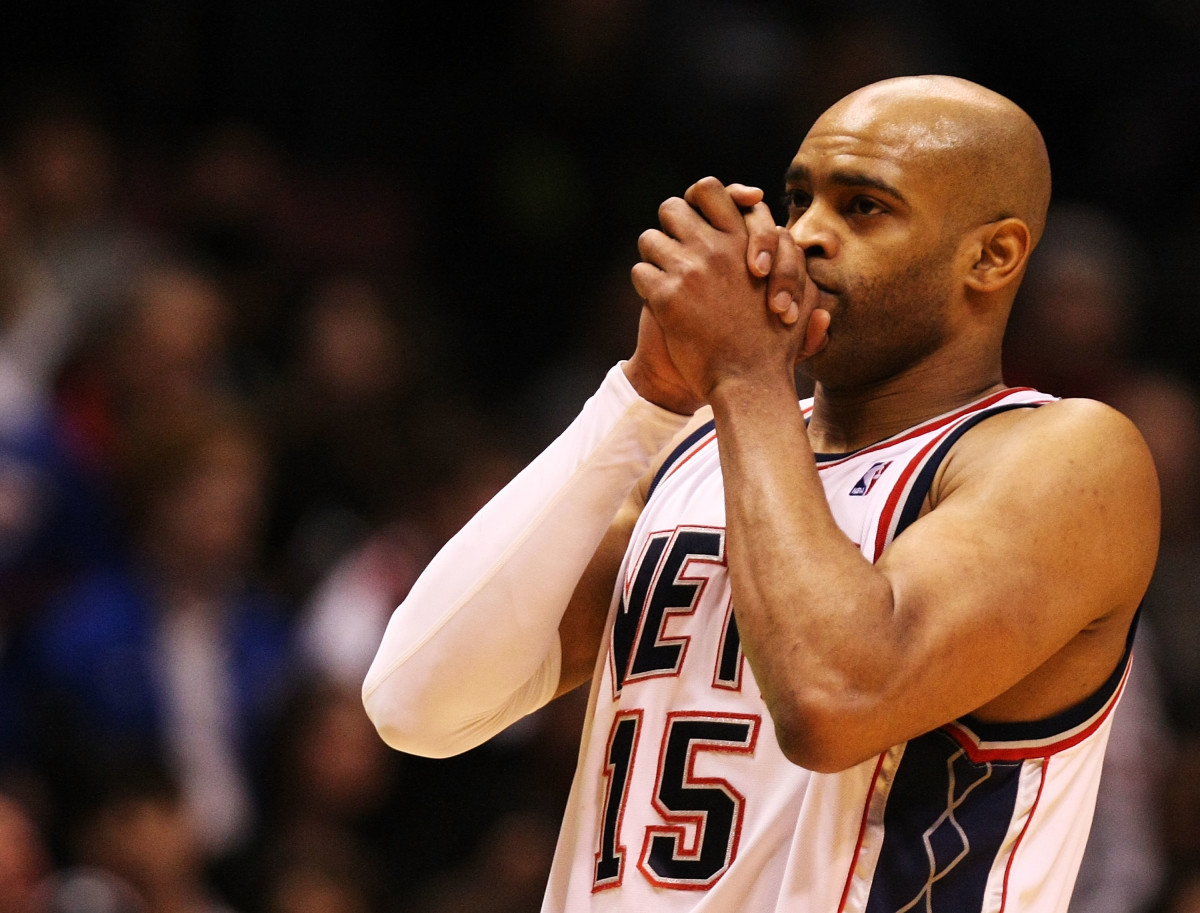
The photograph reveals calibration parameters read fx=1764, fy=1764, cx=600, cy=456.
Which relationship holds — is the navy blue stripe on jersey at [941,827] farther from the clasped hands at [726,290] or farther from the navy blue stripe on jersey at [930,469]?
the clasped hands at [726,290]

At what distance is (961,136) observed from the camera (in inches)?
117

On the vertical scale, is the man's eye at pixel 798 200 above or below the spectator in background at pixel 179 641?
above

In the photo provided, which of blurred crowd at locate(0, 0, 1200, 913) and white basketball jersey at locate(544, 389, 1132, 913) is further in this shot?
blurred crowd at locate(0, 0, 1200, 913)

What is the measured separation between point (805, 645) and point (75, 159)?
5.58m

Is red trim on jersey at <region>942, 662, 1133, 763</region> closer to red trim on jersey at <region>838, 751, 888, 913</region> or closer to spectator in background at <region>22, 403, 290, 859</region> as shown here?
red trim on jersey at <region>838, 751, 888, 913</region>

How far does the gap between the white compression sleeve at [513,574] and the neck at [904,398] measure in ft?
1.18

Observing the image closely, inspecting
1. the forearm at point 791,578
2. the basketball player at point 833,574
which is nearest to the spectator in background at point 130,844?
the basketball player at point 833,574

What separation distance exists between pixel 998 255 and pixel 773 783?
99 centimetres

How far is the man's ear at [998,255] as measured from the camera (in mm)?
3020

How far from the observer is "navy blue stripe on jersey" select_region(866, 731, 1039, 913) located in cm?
270

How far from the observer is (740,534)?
2566 millimetres

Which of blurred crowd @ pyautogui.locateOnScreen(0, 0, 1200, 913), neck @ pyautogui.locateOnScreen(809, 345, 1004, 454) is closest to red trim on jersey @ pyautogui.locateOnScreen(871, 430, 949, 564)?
neck @ pyautogui.locateOnScreen(809, 345, 1004, 454)

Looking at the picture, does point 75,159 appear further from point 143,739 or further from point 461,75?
point 143,739

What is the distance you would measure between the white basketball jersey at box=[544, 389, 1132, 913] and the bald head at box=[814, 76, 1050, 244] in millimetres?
340
